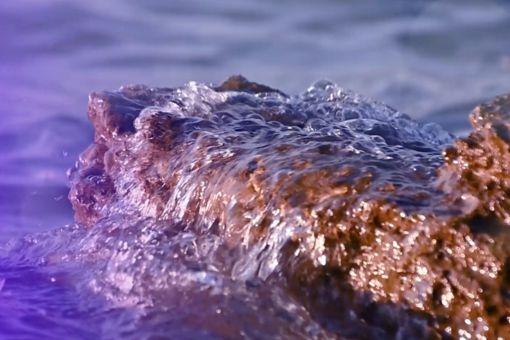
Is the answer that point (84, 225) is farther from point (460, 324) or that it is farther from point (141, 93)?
point (460, 324)

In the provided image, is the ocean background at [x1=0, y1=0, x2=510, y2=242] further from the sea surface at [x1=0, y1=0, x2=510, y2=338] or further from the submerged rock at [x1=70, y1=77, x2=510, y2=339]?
the submerged rock at [x1=70, y1=77, x2=510, y2=339]

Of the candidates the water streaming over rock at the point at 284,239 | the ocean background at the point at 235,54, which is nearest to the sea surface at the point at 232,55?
the ocean background at the point at 235,54

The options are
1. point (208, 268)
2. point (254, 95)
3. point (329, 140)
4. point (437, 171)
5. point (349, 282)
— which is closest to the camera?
point (349, 282)

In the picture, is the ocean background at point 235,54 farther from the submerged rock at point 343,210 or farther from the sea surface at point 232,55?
the submerged rock at point 343,210

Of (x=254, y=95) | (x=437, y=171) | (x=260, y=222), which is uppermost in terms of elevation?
(x=254, y=95)

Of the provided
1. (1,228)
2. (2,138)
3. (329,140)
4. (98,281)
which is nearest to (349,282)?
(329,140)

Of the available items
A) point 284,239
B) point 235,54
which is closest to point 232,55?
point 235,54

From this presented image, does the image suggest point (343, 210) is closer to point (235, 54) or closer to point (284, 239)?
point (284, 239)
